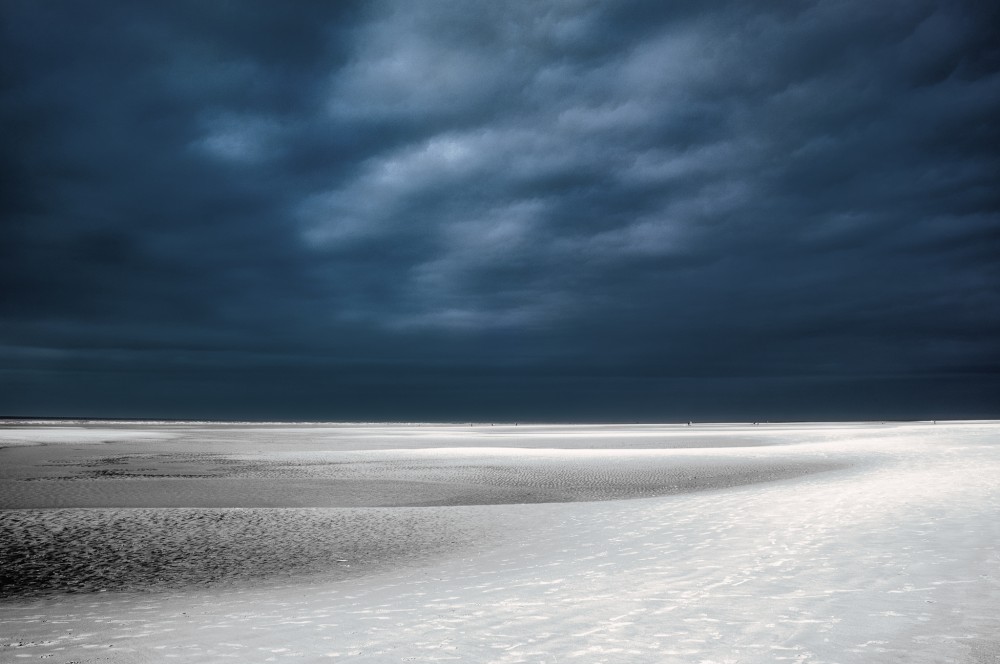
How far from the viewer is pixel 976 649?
6336 millimetres

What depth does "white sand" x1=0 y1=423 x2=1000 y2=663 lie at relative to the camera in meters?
6.73

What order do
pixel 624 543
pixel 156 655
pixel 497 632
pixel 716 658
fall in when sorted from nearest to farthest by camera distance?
pixel 716 658, pixel 156 655, pixel 497 632, pixel 624 543

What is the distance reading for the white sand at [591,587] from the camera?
6734 mm

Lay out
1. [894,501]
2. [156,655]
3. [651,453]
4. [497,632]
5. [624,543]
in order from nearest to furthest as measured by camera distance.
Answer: [156,655], [497,632], [624,543], [894,501], [651,453]

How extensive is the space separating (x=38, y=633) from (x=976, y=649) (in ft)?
32.5

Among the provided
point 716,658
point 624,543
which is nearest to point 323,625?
point 716,658

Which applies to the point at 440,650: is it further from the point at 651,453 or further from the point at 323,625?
the point at 651,453

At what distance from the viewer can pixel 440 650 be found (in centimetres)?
665

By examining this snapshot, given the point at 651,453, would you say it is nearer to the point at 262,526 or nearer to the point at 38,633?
the point at 262,526

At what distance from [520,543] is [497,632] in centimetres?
538

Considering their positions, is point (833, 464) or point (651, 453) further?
point (651, 453)

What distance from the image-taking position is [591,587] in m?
9.05

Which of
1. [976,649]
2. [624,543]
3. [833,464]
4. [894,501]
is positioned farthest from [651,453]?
[976,649]

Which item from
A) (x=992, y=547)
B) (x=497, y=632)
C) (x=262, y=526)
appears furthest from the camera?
(x=262, y=526)
